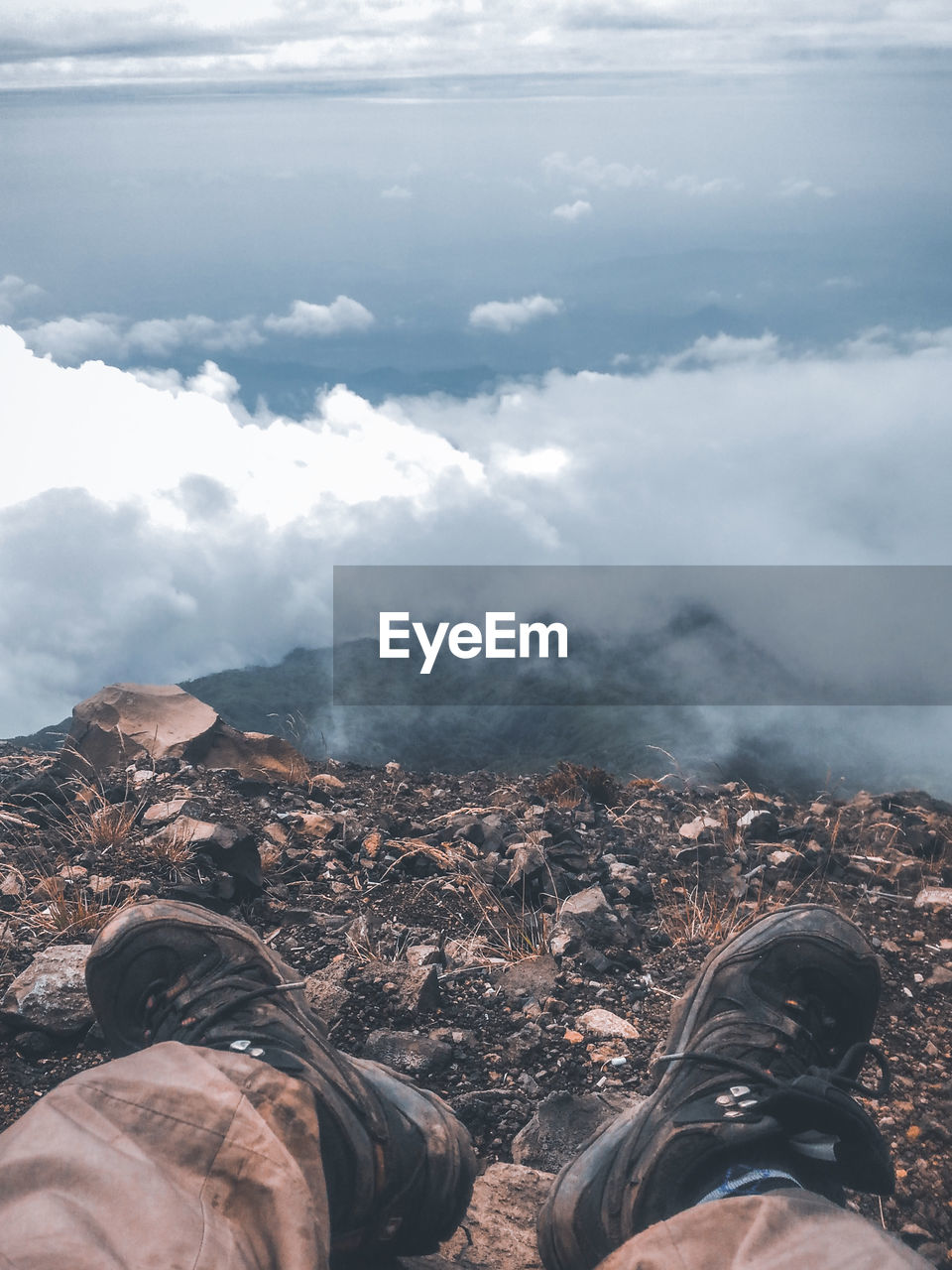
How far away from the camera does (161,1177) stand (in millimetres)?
1336

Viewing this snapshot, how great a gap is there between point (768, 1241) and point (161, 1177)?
89cm

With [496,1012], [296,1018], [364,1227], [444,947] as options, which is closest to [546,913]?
[444,947]

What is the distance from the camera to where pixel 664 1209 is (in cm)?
169

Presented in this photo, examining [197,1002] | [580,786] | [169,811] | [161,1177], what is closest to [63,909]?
[169,811]

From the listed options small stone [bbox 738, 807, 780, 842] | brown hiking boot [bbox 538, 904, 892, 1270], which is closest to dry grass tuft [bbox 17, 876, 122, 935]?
brown hiking boot [bbox 538, 904, 892, 1270]

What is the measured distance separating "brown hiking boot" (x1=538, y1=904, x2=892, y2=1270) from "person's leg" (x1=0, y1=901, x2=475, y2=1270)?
13.0 inches

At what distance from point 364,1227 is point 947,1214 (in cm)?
128

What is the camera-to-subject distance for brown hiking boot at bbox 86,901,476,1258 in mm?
1759

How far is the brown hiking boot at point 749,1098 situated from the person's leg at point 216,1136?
0.33 meters

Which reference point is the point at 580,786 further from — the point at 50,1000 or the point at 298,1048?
the point at 298,1048

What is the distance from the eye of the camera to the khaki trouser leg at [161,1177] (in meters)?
1.20

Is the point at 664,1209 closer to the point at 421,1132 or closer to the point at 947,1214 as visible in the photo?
the point at 421,1132

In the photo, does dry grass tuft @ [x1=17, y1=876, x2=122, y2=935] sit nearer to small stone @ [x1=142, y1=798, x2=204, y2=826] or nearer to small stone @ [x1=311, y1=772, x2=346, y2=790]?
small stone @ [x1=142, y1=798, x2=204, y2=826]

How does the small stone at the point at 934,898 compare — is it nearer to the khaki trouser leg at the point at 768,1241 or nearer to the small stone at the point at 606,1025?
the small stone at the point at 606,1025
